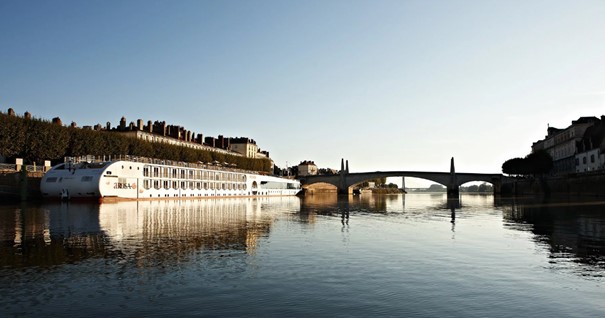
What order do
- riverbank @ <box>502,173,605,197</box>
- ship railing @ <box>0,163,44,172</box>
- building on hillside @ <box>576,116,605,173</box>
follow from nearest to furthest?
ship railing @ <box>0,163,44,172</box> → riverbank @ <box>502,173,605,197</box> → building on hillside @ <box>576,116,605,173</box>

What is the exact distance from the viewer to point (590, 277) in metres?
17.3

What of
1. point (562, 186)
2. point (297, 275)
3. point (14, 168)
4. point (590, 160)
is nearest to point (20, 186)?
point (14, 168)

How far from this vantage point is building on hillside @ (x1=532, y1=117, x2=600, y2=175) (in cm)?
13675

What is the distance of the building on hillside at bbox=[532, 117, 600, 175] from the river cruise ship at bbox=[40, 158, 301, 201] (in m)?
101

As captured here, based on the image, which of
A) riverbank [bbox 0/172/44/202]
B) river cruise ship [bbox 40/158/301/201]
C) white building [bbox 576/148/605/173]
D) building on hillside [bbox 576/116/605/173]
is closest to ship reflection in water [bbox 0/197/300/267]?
river cruise ship [bbox 40/158/301/201]

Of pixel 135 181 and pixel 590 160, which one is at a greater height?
pixel 590 160

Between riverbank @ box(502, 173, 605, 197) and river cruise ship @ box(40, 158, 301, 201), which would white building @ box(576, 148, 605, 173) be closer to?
riverbank @ box(502, 173, 605, 197)

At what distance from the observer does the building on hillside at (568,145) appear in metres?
137

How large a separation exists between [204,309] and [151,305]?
1664 millimetres

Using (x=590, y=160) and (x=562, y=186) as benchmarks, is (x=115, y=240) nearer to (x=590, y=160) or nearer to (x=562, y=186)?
(x=562, y=186)

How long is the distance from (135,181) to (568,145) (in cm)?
12834

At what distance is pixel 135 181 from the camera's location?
84750 millimetres

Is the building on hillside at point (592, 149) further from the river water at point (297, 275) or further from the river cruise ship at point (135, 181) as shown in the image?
the river water at point (297, 275)

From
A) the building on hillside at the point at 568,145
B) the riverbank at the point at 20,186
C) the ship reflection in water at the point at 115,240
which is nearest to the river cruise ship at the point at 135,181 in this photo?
the riverbank at the point at 20,186
